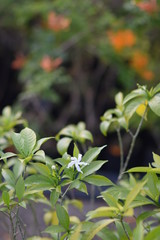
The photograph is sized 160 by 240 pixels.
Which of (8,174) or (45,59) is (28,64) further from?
(8,174)

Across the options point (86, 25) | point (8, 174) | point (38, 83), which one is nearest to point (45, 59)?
point (38, 83)

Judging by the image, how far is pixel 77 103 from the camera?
11.4ft

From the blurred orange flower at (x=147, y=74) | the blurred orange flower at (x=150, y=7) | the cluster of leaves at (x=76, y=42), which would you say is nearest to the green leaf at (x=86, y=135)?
the blurred orange flower at (x=150, y=7)

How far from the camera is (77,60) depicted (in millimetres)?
3402

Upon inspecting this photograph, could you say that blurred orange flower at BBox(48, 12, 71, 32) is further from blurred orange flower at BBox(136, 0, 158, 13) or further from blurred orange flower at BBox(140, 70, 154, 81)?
blurred orange flower at BBox(136, 0, 158, 13)

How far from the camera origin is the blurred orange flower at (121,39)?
262cm

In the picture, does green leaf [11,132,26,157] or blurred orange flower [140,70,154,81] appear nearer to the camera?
green leaf [11,132,26,157]

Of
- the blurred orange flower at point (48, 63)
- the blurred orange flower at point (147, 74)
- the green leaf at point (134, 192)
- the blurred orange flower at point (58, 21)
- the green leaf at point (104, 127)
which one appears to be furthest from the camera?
the blurred orange flower at point (147, 74)

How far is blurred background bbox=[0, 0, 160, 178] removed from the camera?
8.52 feet

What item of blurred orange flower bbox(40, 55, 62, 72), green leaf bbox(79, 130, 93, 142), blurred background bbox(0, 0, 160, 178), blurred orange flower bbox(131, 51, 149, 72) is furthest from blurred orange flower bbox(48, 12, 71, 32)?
green leaf bbox(79, 130, 93, 142)

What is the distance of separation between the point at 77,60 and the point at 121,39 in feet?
2.78

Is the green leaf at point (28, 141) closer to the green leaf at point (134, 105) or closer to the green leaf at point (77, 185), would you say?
the green leaf at point (77, 185)

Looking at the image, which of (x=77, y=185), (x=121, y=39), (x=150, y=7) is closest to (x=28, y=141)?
(x=77, y=185)

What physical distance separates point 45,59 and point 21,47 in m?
0.97
